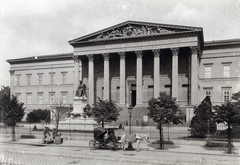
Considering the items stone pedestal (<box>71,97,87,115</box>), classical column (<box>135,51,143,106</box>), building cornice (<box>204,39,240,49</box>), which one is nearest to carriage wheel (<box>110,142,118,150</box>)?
stone pedestal (<box>71,97,87,115</box>)

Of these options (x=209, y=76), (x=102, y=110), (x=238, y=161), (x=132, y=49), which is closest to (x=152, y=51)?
(x=132, y=49)

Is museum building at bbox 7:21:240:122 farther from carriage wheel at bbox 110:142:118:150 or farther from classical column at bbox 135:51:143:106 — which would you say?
carriage wheel at bbox 110:142:118:150

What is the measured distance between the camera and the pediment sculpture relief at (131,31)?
1828 inches

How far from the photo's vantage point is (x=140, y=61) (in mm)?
47594

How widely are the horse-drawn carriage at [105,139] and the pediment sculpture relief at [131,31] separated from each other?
99.7 feet

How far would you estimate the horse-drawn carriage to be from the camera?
1844cm

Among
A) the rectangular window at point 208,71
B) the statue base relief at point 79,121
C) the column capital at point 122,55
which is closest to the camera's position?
the statue base relief at point 79,121

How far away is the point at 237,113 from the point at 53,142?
14.3 metres

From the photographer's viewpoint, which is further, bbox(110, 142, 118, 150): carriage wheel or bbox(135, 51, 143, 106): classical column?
bbox(135, 51, 143, 106): classical column

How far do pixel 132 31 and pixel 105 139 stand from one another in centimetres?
3203

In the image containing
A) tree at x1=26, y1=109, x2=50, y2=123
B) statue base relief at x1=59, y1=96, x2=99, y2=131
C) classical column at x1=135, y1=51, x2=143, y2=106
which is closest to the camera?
statue base relief at x1=59, y1=96, x2=99, y2=131

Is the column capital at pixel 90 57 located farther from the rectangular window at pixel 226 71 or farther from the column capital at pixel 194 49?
the rectangular window at pixel 226 71

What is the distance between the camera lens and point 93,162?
13.8 meters

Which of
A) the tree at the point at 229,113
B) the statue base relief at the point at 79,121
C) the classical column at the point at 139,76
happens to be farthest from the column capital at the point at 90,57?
the tree at the point at 229,113
